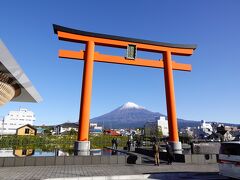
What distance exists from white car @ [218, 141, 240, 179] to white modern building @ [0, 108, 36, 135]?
401 ft

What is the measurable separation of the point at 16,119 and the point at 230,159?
131m

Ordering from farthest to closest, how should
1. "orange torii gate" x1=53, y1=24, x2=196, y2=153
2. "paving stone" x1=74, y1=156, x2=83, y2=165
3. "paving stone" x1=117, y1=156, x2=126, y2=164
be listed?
"orange torii gate" x1=53, y1=24, x2=196, y2=153 → "paving stone" x1=117, y1=156, x2=126, y2=164 → "paving stone" x1=74, y1=156, x2=83, y2=165

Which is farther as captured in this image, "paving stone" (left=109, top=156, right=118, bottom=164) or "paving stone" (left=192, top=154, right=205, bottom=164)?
"paving stone" (left=192, top=154, right=205, bottom=164)

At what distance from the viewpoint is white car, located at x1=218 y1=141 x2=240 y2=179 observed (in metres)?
8.55

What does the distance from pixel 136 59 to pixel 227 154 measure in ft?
35.6

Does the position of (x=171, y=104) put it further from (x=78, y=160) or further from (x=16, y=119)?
(x=16, y=119)

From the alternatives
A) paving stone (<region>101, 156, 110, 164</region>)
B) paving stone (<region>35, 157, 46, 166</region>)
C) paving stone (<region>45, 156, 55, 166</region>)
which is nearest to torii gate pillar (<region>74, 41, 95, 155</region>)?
paving stone (<region>101, 156, 110, 164</region>)

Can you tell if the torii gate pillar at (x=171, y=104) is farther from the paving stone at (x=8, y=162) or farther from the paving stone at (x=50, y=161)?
the paving stone at (x=8, y=162)

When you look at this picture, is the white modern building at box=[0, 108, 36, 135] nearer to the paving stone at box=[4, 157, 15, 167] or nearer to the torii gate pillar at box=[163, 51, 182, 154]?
the paving stone at box=[4, 157, 15, 167]

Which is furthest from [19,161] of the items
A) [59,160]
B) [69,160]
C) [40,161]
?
[69,160]

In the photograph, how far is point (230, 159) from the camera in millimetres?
8836

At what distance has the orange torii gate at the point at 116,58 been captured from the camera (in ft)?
50.4

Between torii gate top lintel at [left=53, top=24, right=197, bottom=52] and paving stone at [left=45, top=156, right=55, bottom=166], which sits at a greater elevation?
torii gate top lintel at [left=53, top=24, right=197, bottom=52]

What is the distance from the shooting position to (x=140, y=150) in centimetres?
2216
